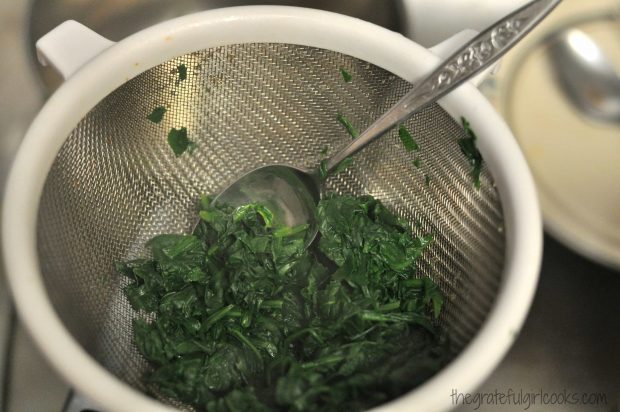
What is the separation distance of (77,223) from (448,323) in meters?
0.73

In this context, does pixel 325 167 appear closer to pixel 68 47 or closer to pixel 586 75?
pixel 68 47

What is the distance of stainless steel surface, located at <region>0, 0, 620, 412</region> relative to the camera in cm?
134

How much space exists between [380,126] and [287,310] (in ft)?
1.35

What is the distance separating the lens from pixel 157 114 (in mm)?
1245

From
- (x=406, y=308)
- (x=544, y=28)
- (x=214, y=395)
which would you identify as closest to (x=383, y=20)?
(x=544, y=28)

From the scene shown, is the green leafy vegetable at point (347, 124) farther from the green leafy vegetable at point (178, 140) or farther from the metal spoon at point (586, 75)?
the metal spoon at point (586, 75)

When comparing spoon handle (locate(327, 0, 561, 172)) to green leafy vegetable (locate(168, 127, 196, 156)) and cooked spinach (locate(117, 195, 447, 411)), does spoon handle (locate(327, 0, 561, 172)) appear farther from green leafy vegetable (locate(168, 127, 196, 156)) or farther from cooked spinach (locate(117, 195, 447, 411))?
green leafy vegetable (locate(168, 127, 196, 156))

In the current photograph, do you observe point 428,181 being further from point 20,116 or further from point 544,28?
point 20,116

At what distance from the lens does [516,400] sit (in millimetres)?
1357

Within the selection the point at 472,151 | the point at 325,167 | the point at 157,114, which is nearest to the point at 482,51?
the point at 472,151

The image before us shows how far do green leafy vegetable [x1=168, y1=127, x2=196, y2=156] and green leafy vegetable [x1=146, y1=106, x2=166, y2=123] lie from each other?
4cm

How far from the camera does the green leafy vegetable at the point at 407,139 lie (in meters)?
1.22

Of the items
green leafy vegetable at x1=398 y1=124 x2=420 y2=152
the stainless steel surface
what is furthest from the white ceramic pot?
the stainless steel surface

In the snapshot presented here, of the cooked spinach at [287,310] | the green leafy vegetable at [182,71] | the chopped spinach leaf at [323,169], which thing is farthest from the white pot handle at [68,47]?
the chopped spinach leaf at [323,169]
